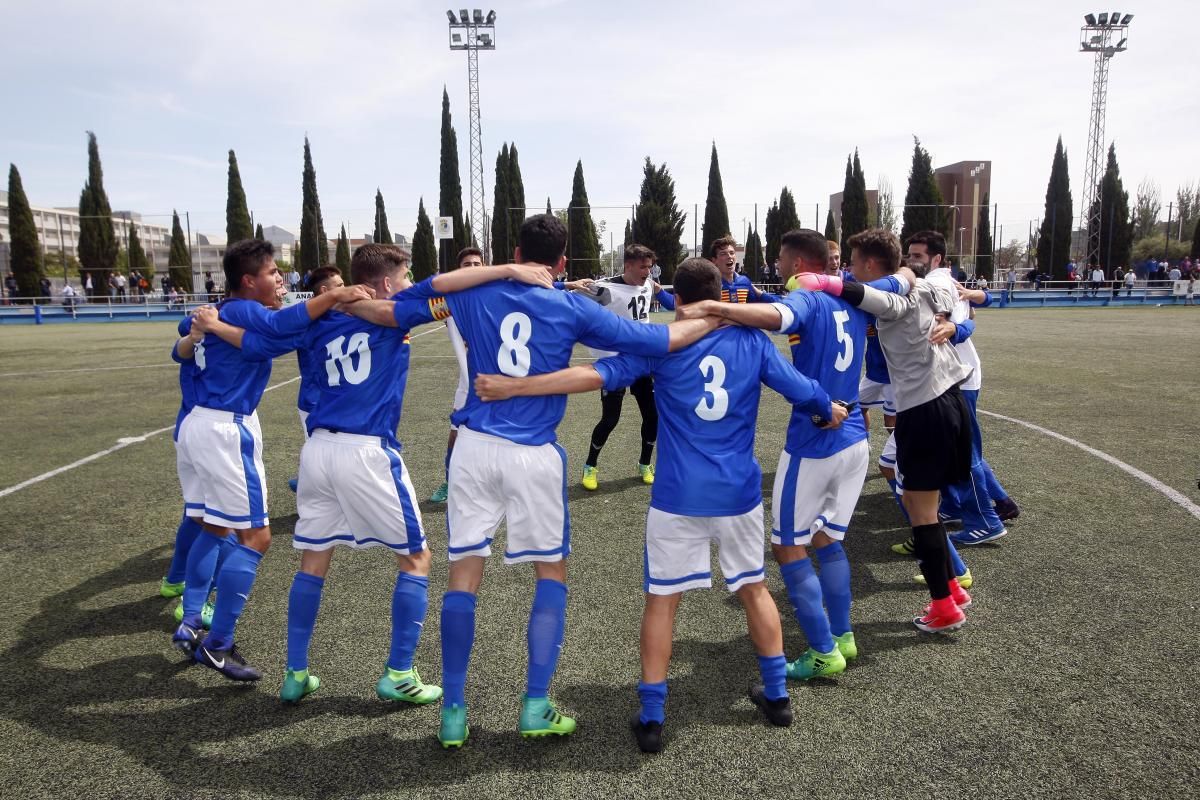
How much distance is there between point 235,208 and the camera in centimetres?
5531

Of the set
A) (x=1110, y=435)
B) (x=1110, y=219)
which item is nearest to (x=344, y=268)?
(x=1110, y=219)

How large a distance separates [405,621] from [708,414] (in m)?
1.70

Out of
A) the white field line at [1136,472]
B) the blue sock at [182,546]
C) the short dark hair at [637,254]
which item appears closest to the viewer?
the blue sock at [182,546]

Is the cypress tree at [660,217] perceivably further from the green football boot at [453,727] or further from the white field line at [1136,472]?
the green football boot at [453,727]

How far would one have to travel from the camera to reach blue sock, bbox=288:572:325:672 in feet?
11.6

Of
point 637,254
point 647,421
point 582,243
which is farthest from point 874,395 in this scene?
point 582,243

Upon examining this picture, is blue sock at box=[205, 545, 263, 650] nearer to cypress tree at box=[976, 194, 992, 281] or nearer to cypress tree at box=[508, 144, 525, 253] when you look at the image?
cypress tree at box=[976, 194, 992, 281]

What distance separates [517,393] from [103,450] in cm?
819

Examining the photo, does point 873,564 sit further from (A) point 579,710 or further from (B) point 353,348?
(B) point 353,348

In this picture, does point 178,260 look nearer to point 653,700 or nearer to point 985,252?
point 985,252

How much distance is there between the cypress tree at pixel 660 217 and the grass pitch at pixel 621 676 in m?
40.4

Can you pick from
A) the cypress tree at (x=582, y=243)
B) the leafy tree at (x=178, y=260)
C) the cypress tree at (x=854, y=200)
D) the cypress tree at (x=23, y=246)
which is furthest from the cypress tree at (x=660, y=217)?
the cypress tree at (x=23, y=246)

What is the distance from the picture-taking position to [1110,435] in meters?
8.88

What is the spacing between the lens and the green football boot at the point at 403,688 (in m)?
3.48
